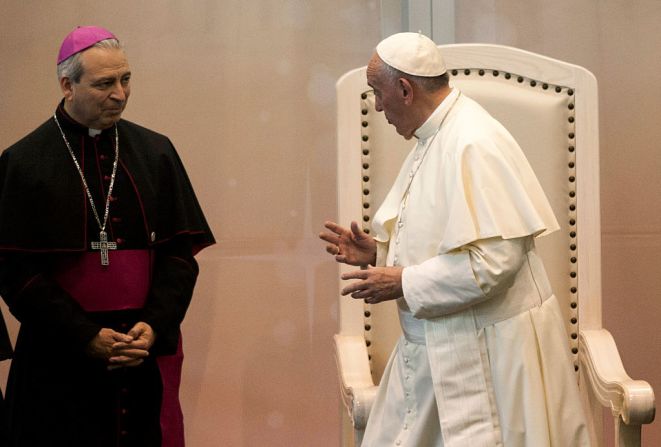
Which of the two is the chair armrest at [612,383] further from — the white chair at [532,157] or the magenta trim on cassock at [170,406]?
the magenta trim on cassock at [170,406]

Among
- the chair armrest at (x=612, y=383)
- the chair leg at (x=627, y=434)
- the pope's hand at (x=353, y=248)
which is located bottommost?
the chair leg at (x=627, y=434)

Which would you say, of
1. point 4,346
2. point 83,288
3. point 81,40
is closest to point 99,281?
point 83,288

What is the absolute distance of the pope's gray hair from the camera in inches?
98.1

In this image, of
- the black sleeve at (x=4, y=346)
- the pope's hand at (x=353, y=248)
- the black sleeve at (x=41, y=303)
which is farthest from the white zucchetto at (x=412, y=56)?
the black sleeve at (x=4, y=346)

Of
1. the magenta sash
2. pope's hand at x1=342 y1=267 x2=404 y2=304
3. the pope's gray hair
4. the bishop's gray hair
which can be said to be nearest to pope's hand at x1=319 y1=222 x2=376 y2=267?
pope's hand at x1=342 y1=267 x2=404 y2=304

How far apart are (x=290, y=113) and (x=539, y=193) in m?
1.62

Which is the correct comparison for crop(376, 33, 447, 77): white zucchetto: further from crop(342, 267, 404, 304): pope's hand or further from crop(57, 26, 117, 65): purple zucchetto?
crop(57, 26, 117, 65): purple zucchetto

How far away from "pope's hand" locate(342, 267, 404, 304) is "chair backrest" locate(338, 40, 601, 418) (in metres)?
0.75

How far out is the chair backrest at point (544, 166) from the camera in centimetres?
311

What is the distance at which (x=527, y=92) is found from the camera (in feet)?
10.3

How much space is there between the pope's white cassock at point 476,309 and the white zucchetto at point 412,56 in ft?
0.32

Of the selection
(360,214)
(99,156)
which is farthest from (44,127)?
(360,214)

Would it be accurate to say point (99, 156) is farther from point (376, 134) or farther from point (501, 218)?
point (501, 218)

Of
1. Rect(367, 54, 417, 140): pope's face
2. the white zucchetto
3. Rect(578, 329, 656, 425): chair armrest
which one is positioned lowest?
Rect(578, 329, 656, 425): chair armrest
